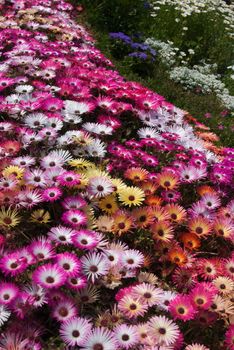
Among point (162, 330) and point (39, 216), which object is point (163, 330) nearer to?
point (162, 330)

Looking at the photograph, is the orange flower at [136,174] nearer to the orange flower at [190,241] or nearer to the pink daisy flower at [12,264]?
the orange flower at [190,241]

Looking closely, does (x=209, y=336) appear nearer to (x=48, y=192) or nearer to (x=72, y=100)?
(x=48, y=192)

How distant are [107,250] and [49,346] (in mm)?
547

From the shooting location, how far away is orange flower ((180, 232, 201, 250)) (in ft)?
7.98

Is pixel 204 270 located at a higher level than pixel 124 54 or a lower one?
higher

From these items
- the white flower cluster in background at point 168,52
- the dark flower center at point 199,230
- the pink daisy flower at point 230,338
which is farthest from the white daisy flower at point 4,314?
the white flower cluster in background at point 168,52

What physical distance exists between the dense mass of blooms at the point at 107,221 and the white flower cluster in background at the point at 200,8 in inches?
208

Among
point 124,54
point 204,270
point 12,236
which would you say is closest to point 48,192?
point 12,236

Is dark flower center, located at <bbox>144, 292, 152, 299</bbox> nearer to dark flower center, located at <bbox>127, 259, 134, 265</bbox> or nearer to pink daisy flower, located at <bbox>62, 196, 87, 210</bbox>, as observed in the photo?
dark flower center, located at <bbox>127, 259, 134, 265</bbox>

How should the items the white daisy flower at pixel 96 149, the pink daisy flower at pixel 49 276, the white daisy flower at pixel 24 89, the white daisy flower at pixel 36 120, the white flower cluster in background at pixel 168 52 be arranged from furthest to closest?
the white flower cluster in background at pixel 168 52 < the white daisy flower at pixel 24 89 < the white daisy flower at pixel 36 120 < the white daisy flower at pixel 96 149 < the pink daisy flower at pixel 49 276

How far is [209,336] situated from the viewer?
2033 mm

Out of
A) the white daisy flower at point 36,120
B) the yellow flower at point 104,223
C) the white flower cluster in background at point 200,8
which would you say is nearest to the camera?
the yellow flower at point 104,223

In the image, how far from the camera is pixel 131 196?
251 centimetres

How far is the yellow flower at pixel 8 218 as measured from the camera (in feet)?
7.27
